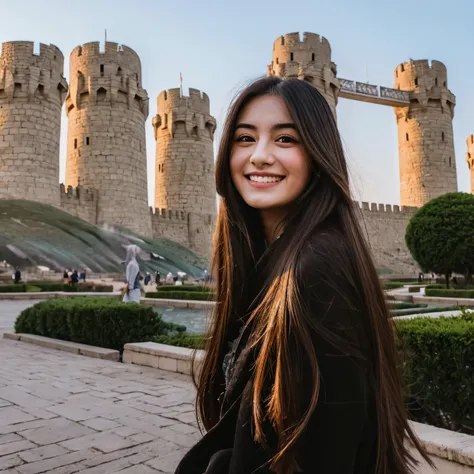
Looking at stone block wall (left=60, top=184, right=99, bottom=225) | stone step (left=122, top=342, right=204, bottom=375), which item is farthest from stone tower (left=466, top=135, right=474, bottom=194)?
stone step (left=122, top=342, right=204, bottom=375)

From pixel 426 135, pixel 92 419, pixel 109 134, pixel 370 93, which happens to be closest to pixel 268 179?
pixel 92 419

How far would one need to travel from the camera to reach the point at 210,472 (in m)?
1.11

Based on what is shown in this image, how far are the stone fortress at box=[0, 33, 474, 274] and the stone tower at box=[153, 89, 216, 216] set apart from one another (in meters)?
0.08

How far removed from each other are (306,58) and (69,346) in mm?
32240

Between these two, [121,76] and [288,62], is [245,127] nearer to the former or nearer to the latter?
[121,76]

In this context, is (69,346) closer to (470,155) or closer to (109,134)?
(109,134)

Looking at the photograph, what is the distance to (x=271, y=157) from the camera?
1.26m

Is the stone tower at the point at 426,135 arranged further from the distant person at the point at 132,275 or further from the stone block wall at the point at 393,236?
the distant person at the point at 132,275

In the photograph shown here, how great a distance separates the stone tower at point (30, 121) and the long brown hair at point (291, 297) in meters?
27.6

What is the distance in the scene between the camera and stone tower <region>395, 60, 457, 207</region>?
39562 mm

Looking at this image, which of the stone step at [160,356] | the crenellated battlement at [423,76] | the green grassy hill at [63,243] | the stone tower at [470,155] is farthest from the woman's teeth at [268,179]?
the stone tower at [470,155]

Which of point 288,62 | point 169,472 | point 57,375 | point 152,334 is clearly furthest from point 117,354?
point 288,62

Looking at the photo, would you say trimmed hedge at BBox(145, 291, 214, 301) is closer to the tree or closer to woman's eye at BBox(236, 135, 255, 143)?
the tree

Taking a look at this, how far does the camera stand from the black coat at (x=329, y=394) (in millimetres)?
951
